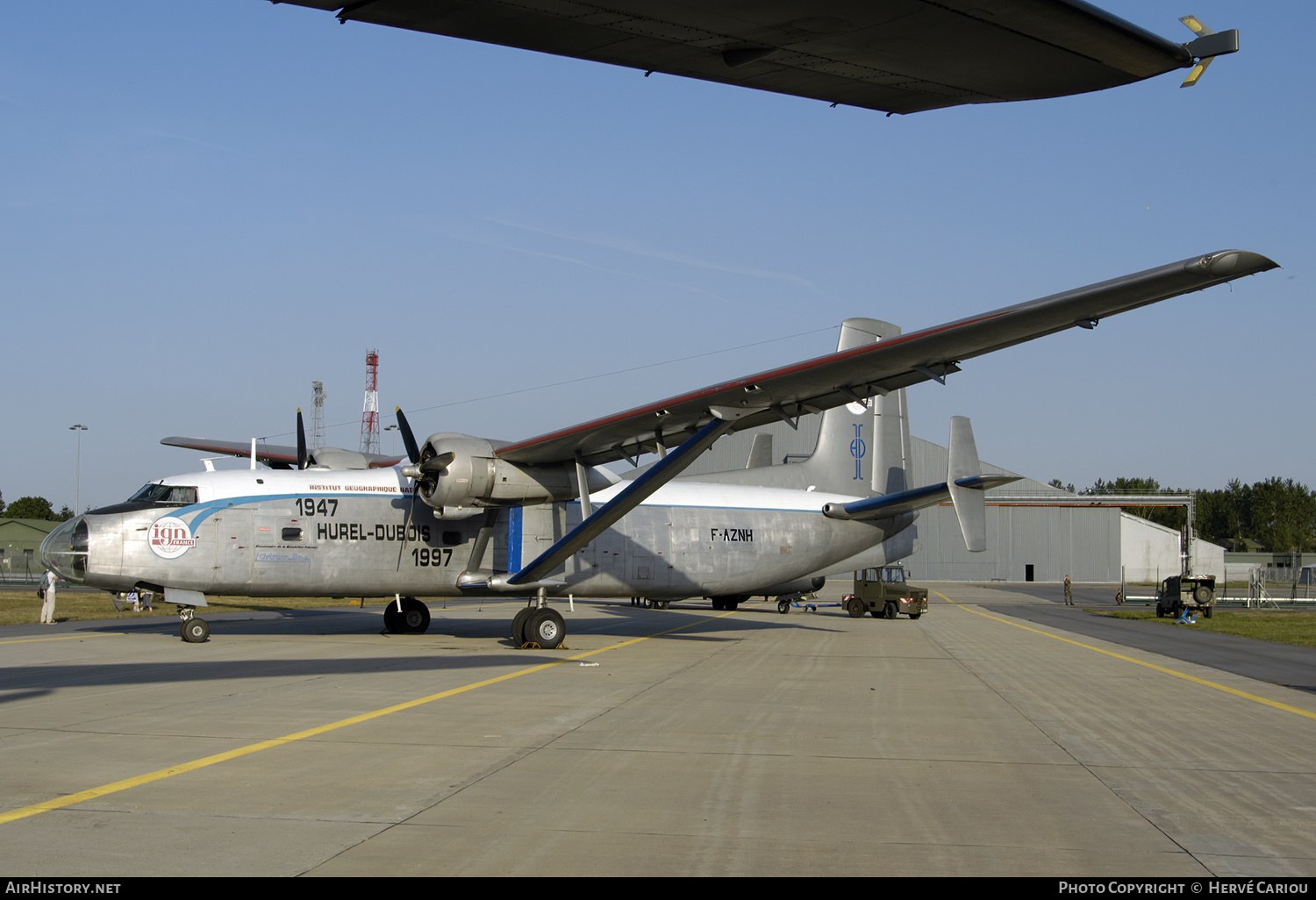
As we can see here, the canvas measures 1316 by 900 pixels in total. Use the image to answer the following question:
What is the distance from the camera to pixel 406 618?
20.9 meters

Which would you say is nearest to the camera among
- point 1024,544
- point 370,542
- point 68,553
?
point 68,553

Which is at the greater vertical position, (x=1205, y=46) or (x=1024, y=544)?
(x=1205, y=46)

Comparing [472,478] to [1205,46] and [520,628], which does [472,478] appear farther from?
[1205,46]

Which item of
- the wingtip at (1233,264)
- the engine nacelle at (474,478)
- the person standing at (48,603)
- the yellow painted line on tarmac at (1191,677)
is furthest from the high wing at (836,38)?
the person standing at (48,603)

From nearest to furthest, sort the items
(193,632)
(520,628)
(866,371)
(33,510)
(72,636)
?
(866,371) → (520,628) → (193,632) → (72,636) → (33,510)

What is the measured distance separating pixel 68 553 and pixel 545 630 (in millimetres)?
8469

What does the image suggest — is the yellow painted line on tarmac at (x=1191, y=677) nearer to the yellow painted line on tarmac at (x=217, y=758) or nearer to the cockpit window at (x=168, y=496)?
the yellow painted line on tarmac at (x=217, y=758)

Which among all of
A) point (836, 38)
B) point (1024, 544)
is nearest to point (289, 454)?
point (836, 38)

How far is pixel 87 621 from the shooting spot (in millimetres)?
24234

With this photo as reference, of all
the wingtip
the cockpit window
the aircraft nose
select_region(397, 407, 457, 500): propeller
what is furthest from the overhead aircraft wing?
the aircraft nose

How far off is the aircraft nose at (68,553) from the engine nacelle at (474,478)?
19.0 ft

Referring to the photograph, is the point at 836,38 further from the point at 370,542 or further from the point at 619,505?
the point at 370,542

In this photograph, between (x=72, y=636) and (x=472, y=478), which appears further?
(x=72, y=636)

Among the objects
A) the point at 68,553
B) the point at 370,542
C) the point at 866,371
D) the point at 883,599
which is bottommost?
the point at 883,599
